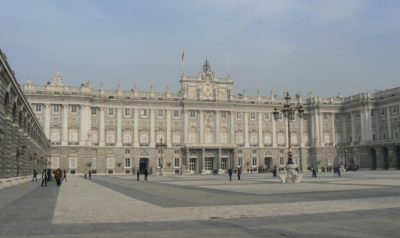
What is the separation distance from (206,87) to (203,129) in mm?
9454

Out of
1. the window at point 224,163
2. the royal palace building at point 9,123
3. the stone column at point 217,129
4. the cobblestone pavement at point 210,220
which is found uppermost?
the stone column at point 217,129

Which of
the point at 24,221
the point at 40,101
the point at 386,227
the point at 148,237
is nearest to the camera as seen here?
the point at 148,237

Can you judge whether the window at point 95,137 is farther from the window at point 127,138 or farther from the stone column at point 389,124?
the stone column at point 389,124

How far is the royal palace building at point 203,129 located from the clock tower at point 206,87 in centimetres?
22

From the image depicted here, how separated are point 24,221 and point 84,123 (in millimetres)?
78495

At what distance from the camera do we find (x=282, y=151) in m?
106

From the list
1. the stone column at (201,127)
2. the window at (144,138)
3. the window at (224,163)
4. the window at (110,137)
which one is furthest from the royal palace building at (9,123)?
the window at (224,163)

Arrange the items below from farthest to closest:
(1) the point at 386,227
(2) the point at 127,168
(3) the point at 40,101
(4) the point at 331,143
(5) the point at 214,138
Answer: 1. (4) the point at 331,143
2. (5) the point at 214,138
3. (2) the point at 127,168
4. (3) the point at 40,101
5. (1) the point at 386,227

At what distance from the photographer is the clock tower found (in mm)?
99562

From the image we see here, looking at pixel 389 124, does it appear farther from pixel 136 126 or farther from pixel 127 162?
pixel 127 162

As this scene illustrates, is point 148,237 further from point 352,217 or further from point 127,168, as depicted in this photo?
point 127,168

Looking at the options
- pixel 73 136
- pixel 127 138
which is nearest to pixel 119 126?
pixel 127 138

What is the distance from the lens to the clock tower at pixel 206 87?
99.6 metres

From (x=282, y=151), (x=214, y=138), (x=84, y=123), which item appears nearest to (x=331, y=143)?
(x=282, y=151)
